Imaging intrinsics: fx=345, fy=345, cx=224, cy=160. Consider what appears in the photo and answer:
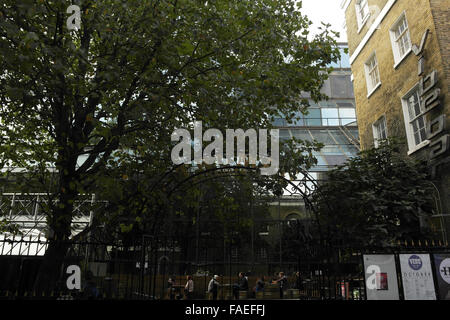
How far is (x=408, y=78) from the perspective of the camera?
14102 millimetres

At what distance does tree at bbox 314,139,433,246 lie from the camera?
10.5 meters

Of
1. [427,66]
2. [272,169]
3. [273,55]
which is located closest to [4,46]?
[272,169]

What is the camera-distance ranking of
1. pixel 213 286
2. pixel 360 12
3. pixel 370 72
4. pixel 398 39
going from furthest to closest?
pixel 360 12
pixel 370 72
pixel 398 39
pixel 213 286

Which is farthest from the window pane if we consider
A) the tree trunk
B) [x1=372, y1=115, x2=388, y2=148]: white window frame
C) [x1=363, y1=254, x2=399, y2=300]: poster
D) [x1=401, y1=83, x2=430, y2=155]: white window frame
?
the tree trunk

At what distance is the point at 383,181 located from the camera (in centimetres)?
1128

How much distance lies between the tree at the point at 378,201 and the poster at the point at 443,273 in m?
2.90

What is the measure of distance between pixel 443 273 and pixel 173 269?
7934 mm

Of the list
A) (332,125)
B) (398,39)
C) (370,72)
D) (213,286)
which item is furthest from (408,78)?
(332,125)

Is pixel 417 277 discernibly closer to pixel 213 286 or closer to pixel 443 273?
pixel 443 273

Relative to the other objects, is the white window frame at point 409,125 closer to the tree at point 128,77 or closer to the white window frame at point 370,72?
the white window frame at point 370,72

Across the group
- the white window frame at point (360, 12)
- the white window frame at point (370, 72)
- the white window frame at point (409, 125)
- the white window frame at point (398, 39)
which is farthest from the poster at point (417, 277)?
the white window frame at point (360, 12)

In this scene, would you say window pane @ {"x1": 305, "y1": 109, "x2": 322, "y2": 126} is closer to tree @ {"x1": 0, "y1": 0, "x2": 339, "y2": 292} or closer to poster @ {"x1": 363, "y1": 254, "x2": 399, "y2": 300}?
tree @ {"x1": 0, "y1": 0, "x2": 339, "y2": 292}

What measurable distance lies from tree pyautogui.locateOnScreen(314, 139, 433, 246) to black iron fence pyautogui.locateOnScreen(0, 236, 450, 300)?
1.89 ft
